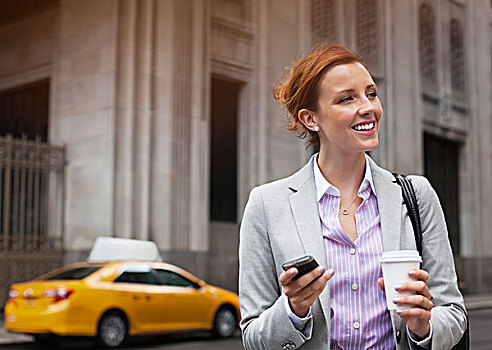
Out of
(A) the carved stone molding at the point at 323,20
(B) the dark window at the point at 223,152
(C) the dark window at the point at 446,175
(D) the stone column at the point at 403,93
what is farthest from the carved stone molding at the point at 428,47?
(B) the dark window at the point at 223,152

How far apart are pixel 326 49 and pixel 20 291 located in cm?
1074

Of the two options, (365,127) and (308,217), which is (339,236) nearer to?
(308,217)

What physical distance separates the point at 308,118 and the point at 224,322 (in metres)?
12.1

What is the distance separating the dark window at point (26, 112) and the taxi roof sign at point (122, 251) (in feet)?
27.0

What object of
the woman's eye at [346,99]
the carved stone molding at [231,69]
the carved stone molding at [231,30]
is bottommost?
the woman's eye at [346,99]

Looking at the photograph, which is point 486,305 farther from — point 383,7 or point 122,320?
point 122,320

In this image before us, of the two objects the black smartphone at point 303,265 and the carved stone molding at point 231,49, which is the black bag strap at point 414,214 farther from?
the carved stone molding at point 231,49

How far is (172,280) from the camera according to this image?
45.0 feet

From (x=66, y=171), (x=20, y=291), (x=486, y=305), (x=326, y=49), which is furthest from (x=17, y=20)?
(x=326, y=49)

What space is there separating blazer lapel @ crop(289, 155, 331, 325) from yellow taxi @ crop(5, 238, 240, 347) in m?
9.82

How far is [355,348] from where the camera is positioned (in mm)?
2266

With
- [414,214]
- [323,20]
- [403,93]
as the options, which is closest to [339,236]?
[414,214]

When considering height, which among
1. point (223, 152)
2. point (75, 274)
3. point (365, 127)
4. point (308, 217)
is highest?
point (223, 152)

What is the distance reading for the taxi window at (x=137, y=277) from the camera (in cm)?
1283
